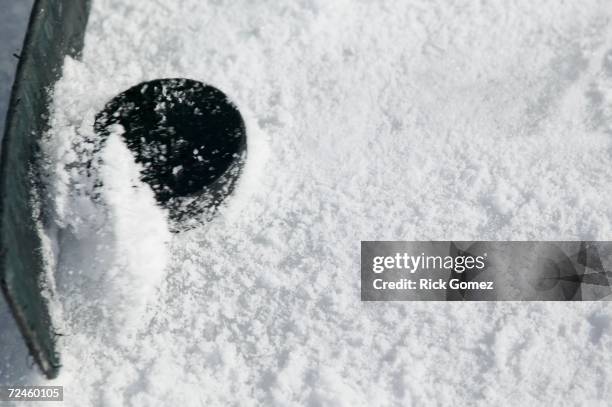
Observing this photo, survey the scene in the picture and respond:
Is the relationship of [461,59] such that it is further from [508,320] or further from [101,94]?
[101,94]

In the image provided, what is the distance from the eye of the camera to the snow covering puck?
12.7 ft

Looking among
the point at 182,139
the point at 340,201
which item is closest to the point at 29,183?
the point at 182,139

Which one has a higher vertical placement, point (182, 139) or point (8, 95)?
point (8, 95)

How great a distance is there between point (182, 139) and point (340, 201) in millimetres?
934

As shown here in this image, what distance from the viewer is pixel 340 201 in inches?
159

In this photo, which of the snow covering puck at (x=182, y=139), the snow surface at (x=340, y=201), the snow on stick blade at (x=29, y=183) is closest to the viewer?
the snow on stick blade at (x=29, y=183)

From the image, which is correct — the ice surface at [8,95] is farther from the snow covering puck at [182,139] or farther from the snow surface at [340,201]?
the snow covering puck at [182,139]

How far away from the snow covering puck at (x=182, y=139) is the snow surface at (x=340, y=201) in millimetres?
105

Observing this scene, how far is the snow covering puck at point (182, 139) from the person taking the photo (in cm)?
386

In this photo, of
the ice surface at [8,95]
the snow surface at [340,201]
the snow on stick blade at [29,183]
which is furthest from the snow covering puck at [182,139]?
the ice surface at [8,95]

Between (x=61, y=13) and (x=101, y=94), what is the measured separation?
515 mm

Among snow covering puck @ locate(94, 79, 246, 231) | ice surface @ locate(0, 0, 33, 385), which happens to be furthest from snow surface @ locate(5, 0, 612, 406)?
ice surface @ locate(0, 0, 33, 385)

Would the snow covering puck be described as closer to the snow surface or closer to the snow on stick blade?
the snow surface

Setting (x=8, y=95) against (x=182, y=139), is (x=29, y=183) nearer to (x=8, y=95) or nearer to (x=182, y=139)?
(x=182, y=139)
